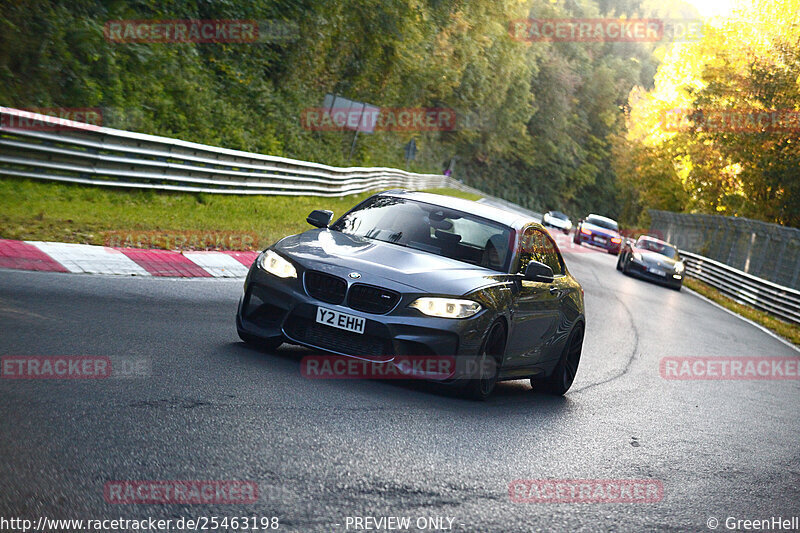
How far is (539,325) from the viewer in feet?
27.3

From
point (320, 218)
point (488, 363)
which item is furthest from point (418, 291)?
point (320, 218)

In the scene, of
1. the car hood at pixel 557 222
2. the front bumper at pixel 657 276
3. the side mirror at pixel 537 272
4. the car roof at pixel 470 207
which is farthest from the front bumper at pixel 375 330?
the car hood at pixel 557 222

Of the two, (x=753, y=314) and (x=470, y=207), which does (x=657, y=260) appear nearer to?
(x=753, y=314)

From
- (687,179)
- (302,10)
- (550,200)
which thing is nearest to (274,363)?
(302,10)

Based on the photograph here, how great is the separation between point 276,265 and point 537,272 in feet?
6.76

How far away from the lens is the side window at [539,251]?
841 cm

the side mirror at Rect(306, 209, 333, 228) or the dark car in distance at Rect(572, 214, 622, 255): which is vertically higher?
the side mirror at Rect(306, 209, 333, 228)

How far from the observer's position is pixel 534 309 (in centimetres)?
820

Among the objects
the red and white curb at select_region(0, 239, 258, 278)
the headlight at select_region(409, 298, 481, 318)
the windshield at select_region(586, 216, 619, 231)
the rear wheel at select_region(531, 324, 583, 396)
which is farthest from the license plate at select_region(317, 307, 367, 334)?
the windshield at select_region(586, 216, 619, 231)

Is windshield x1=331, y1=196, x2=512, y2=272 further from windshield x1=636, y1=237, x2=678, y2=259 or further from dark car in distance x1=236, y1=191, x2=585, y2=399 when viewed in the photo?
windshield x1=636, y1=237, x2=678, y2=259

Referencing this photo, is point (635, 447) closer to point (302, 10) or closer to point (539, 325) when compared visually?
point (539, 325)

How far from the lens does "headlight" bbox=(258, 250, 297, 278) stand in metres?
7.24

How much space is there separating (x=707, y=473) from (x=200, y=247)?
9047 millimetres

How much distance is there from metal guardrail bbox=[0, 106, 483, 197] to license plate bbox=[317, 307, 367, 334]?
7.47 metres
